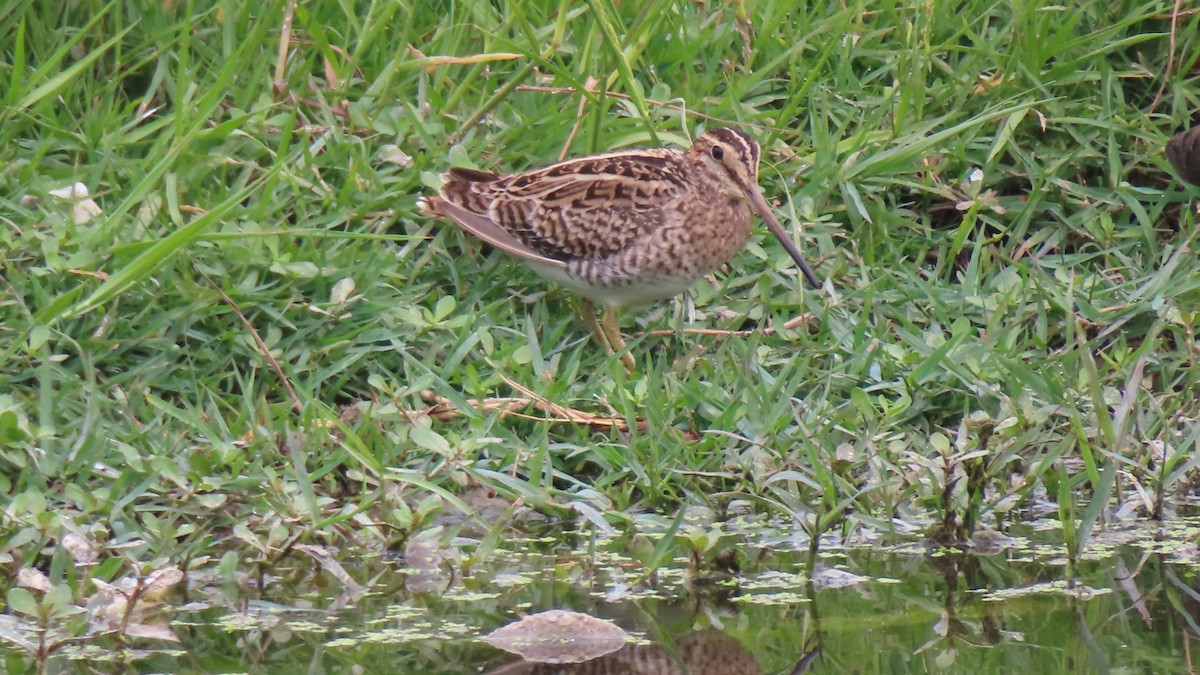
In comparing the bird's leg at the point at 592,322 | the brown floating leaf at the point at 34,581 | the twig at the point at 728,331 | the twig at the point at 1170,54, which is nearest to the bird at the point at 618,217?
the bird's leg at the point at 592,322

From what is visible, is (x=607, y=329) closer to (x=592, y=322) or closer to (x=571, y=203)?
(x=592, y=322)

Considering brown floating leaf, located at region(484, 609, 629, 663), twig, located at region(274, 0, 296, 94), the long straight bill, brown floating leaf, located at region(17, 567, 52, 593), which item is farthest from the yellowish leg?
brown floating leaf, located at region(17, 567, 52, 593)

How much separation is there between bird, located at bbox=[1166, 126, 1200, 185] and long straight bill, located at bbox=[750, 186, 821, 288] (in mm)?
Answer: 1211

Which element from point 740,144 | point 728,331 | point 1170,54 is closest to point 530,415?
point 728,331

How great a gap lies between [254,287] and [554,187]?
1.04m

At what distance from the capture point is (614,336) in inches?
A: 218

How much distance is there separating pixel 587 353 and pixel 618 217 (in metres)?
0.46

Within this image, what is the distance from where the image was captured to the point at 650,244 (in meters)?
5.64

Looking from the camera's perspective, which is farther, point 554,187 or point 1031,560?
point 554,187

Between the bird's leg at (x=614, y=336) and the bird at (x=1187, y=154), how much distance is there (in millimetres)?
1849

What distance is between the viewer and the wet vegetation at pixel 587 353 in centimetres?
392

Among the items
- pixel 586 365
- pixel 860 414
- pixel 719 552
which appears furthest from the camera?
pixel 586 365

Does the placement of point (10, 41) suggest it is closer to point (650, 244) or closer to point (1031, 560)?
point (650, 244)

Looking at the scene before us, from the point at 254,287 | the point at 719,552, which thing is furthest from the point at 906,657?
the point at 254,287
